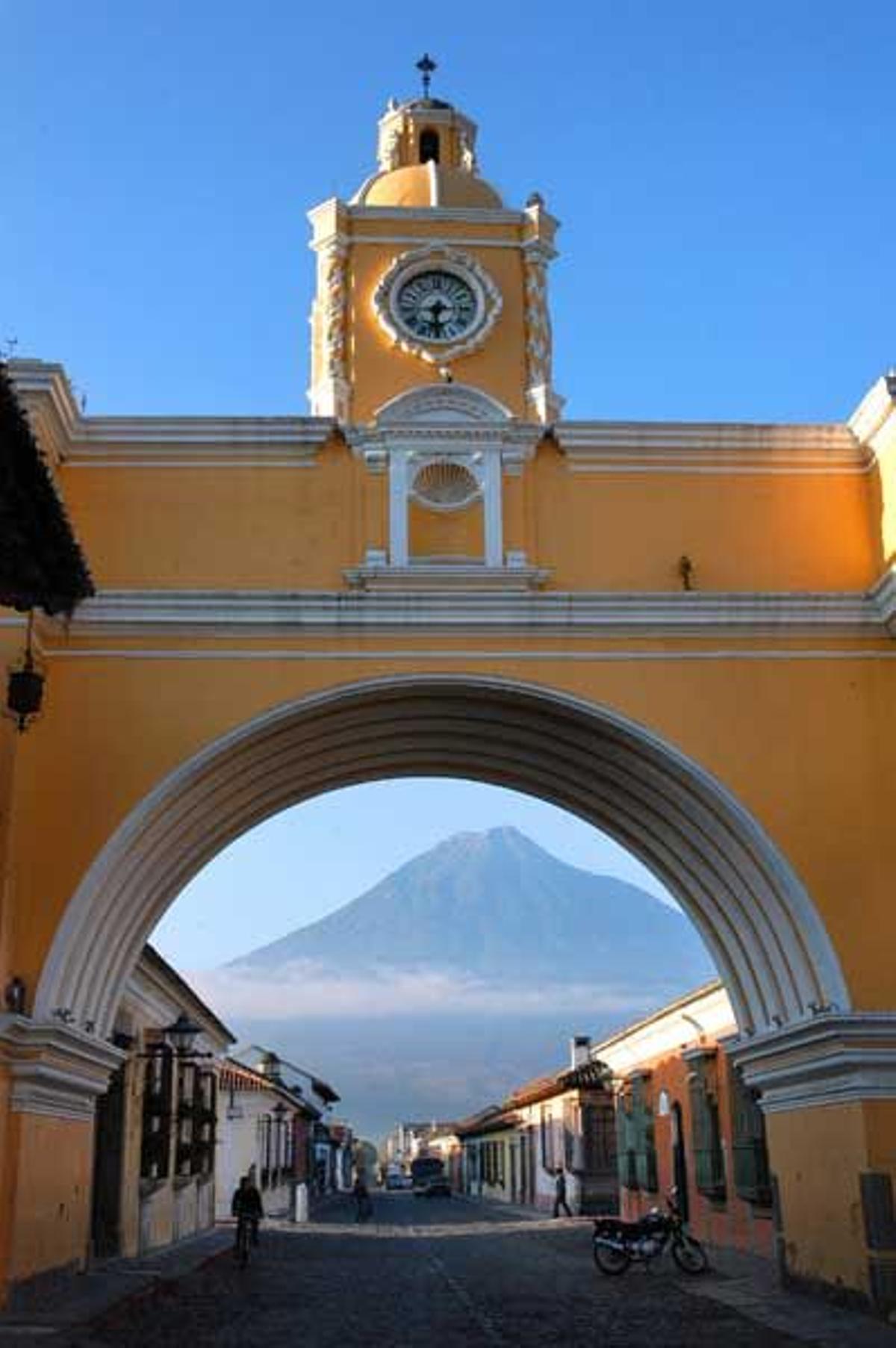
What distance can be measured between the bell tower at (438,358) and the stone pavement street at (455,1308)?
529 cm

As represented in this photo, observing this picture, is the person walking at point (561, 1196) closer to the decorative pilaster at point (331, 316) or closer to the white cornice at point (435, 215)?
the decorative pilaster at point (331, 316)

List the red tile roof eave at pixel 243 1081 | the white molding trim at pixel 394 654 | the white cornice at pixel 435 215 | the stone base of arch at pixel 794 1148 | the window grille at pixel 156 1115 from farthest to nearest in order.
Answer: the red tile roof eave at pixel 243 1081, the window grille at pixel 156 1115, the white cornice at pixel 435 215, the white molding trim at pixel 394 654, the stone base of arch at pixel 794 1148

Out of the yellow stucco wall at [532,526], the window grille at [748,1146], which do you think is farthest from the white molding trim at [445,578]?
the window grille at [748,1146]

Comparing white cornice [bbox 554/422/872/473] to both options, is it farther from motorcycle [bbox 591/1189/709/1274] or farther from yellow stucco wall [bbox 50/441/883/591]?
motorcycle [bbox 591/1189/709/1274]

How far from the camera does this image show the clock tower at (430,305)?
13516mm

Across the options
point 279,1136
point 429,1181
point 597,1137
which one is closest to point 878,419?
point 597,1137

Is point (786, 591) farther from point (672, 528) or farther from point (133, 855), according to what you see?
point (133, 855)

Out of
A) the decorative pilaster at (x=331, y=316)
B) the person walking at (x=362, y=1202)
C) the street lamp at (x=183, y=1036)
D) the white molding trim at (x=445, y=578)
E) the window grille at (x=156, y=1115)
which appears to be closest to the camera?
the white molding trim at (x=445, y=578)

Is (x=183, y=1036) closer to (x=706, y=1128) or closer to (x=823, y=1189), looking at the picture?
(x=706, y=1128)

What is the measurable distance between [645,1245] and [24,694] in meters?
8.10

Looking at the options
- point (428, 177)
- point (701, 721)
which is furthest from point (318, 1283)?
point (428, 177)

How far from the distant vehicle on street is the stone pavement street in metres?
32.2

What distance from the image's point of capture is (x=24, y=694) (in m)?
11.6

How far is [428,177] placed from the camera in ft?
47.8
